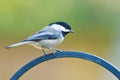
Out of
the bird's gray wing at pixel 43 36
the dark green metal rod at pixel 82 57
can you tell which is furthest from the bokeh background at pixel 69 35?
the dark green metal rod at pixel 82 57

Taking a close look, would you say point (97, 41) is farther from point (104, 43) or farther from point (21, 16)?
point (21, 16)

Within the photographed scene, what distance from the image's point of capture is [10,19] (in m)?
5.14

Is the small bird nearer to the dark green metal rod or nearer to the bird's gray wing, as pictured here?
the bird's gray wing


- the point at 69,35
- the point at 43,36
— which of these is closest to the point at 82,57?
the point at 43,36

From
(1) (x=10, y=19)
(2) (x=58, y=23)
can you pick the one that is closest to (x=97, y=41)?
(1) (x=10, y=19)

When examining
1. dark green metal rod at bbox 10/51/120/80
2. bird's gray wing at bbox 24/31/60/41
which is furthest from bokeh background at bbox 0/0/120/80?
dark green metal rod at bbox 10/51/120/80

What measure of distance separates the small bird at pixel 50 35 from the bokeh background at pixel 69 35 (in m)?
2.18

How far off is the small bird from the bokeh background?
2178 millimetres

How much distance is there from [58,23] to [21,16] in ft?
9.33

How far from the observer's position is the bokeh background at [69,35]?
4.80 meters

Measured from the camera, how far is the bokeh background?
4.80 metres

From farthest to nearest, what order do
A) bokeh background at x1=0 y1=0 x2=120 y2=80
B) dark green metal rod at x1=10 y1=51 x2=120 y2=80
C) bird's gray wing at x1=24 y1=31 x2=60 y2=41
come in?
bokeh background at x1=0 y1=0 x2=120 y2=80 → bird's gray wing at x1=24 y1=31 x2=60 y2=41 → dark green metal rod at x1=10 y1=51 x2=120 y2=80

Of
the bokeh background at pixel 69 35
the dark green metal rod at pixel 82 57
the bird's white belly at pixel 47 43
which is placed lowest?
the dark green metal rod at pixel 82 57

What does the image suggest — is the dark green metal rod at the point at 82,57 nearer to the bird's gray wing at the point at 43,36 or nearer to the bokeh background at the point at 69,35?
the bird's gray wing at the point at 43,36
